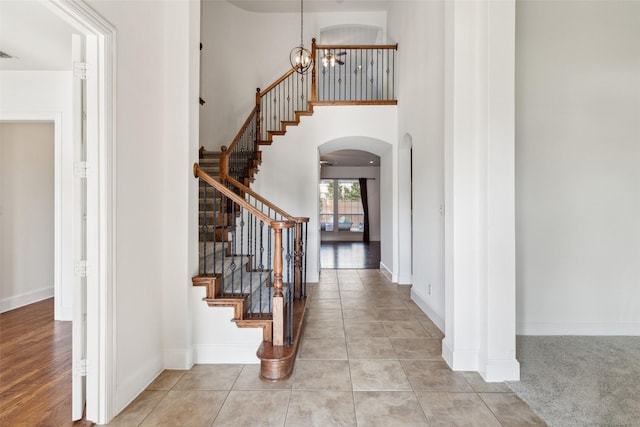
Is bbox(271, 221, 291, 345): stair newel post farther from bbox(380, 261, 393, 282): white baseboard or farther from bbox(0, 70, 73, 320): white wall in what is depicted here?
bbox(380, 261, 393, 282): white baseboard

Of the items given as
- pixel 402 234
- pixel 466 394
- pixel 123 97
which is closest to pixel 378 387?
pixel 466 394

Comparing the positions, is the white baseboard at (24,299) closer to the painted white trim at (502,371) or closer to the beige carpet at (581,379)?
the painted white trim at (502,371)

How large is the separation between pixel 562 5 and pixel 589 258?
103 inches

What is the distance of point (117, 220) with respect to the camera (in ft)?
6.31

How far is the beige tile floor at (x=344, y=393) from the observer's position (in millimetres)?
1834

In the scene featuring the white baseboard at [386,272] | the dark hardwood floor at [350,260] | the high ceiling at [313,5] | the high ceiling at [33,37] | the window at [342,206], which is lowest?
the dark hardwood floor at [350,260]

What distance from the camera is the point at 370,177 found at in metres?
12.0

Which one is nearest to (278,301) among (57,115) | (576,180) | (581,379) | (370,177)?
(581,379)

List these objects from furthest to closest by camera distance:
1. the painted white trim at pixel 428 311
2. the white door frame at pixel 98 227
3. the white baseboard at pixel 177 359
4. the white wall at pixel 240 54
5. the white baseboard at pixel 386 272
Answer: the white wall at pixel 240 54 < the white baseboard at pixel 386 272 < the painted white trim at pixel 428 311 < the white baseboard at pixel 177 359 < the white door frame at pixel 98 227

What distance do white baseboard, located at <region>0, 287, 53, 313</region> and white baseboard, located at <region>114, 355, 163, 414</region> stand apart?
2944 millimetres

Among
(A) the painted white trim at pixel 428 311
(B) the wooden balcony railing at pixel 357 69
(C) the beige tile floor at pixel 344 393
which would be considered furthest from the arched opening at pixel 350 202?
(C) the beige tile floor at pixel 344 393

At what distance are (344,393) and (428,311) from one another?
189 cm

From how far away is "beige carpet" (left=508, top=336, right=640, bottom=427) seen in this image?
1.87 metres

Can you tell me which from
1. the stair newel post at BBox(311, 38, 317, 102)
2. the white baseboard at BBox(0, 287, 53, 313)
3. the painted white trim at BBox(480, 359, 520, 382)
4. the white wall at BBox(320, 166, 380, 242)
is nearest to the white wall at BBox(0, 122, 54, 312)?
the white baseboard at BBox(0, 287, 53, 313)
